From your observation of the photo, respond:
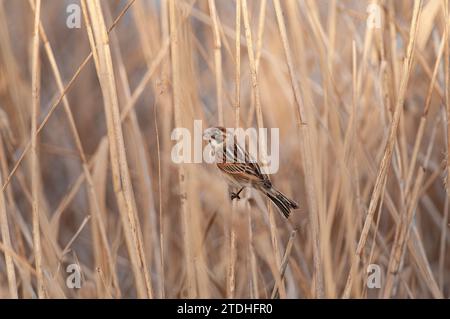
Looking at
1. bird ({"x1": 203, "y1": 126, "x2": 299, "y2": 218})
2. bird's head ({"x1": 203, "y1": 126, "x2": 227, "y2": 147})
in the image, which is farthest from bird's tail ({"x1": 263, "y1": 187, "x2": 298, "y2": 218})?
bird's head ({"x1": 203, "y1": 126, "x2": 227, "y2": 147})

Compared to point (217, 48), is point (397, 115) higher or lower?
lower
